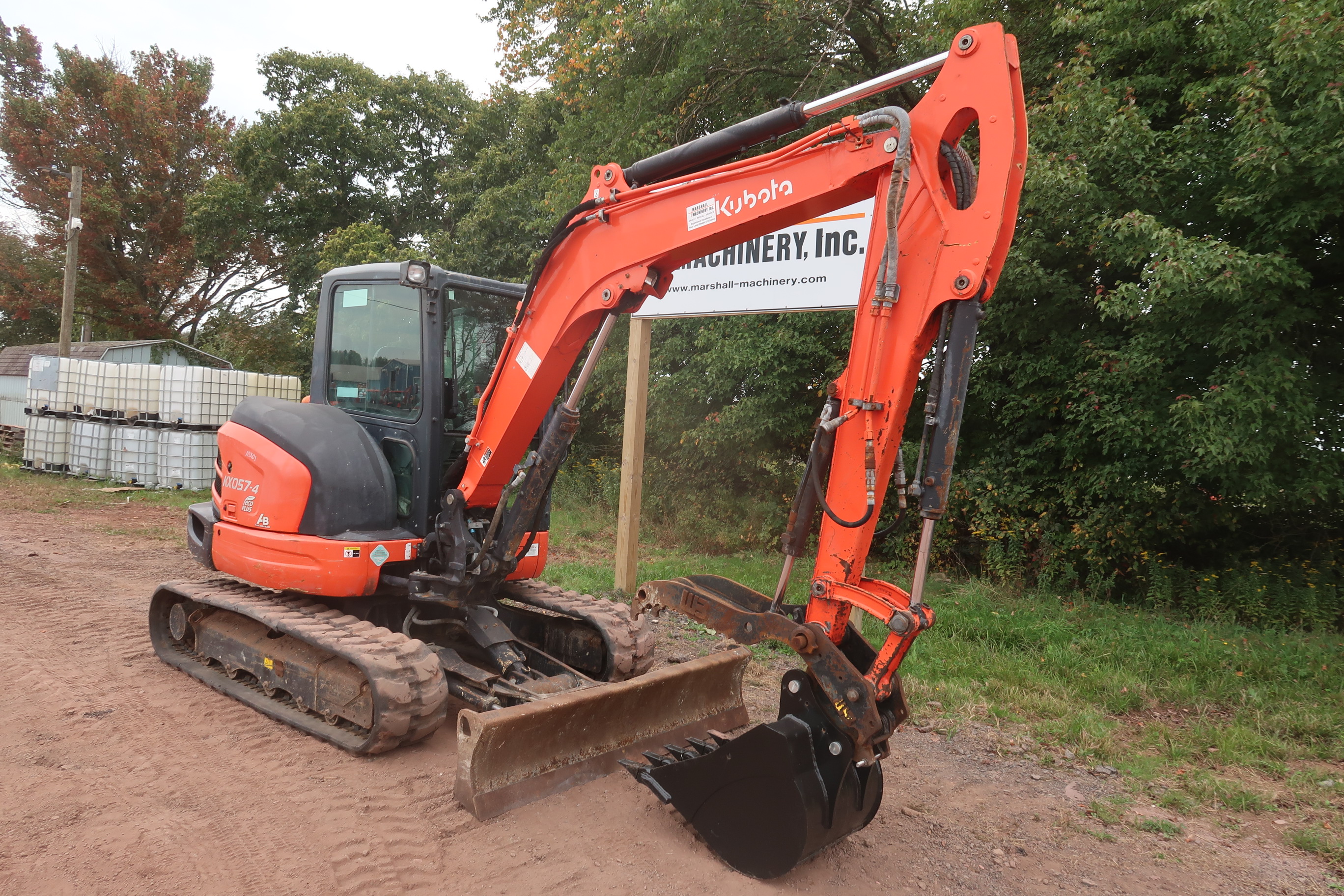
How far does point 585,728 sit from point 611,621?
3.36ft

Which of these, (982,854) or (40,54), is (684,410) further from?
(40,54)

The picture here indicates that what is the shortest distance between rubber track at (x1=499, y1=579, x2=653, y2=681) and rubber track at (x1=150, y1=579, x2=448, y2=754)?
3.17 ft

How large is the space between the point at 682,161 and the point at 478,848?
116 inches

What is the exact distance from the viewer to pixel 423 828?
3.40m

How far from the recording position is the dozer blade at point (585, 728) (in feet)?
11.4

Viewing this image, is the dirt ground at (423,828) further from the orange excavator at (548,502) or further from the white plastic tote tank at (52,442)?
the white plastic tote tank at (52,442)

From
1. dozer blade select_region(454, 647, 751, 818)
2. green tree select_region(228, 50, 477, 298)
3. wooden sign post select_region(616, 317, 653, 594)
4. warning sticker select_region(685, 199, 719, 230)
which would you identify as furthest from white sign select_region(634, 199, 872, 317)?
green tree select_region(228, 50, 477, 298)

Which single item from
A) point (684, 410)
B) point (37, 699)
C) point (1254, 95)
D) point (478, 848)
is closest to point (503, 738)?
point (478, 848)

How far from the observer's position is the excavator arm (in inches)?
111

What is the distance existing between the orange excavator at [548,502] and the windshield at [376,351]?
0.06ft

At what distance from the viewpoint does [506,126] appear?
2086 cm

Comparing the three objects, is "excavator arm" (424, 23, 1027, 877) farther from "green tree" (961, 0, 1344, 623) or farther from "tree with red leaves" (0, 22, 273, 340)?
"tree with red leaves" (0, 22, 273, 340)

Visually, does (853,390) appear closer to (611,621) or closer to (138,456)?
(611,621)

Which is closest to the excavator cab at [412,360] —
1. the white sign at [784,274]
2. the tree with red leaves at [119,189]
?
the white sign at [784,274]
